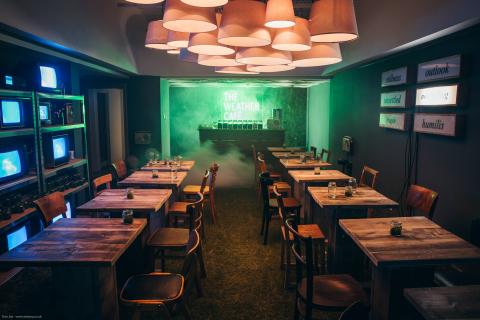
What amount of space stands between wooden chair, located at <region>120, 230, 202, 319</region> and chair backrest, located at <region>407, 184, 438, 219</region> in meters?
2.17

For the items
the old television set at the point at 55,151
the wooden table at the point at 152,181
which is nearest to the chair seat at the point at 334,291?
the wooden table at the point at 152,181

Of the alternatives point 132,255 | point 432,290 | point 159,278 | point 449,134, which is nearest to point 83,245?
point 159,278

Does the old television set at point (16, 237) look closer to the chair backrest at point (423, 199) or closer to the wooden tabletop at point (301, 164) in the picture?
the wooden tabletop at point (301, 164)

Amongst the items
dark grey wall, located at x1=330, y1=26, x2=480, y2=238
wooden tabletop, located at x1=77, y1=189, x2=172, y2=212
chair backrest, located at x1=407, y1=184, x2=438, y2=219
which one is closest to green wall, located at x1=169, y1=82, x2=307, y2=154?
dark grey wall, located at x1=330, y1=26, x2=480, y2=238

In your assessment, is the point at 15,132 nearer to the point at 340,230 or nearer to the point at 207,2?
the point at 207,2

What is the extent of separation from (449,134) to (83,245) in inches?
142

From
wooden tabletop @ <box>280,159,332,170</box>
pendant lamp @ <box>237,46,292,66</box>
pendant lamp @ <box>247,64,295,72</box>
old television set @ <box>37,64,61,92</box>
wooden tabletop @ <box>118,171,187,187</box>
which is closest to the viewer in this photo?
pendant lamp @ <box>237,46,292,66</box>

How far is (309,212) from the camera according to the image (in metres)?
4.60

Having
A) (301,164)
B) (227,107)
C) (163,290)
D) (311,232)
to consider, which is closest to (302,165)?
(301,164)

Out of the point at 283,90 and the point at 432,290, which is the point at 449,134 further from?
the point at 283,90

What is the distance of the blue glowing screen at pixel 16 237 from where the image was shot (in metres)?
3.90

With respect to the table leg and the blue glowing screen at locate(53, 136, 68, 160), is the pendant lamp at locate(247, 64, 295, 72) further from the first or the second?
the blue glowing screen at locate(53, 136, 68, 160)

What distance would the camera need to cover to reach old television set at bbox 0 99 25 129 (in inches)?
150

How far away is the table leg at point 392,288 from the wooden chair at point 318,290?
0.13m
